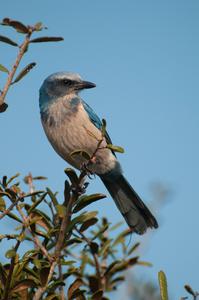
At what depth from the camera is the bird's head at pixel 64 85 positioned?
6312 millimetres

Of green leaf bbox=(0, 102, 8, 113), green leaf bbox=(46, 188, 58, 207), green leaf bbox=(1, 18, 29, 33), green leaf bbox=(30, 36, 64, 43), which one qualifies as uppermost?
green leaf bbox=(1, 18, 29, 33)

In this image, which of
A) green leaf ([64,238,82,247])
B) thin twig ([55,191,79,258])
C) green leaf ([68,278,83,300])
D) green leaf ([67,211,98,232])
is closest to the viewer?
green leaf ([68,278,83,300])

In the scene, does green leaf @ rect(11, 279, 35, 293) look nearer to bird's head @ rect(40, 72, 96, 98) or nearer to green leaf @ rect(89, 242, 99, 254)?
green leaf @ rect(89, 242, 99, 254)

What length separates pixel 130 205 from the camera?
20.4 ft

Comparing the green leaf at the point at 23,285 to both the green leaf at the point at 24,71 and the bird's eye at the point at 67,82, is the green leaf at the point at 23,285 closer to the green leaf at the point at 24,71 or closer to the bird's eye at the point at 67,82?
the green leaf at the point at 24,71

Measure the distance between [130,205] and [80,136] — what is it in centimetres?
128

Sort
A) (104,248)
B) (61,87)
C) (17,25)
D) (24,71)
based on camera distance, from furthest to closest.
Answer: (61,87), (104,248), (24,71), (17,25)

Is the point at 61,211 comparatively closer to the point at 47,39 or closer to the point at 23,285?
the point at 23,285

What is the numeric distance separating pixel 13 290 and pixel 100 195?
2.87 feet

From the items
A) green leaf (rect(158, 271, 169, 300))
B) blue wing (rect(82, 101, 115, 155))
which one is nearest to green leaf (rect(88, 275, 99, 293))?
green leaf (rect(158, 271, 169, 300))

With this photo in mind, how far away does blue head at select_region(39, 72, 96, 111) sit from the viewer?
625 centimetres

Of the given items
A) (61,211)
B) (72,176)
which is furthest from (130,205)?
(61,211)

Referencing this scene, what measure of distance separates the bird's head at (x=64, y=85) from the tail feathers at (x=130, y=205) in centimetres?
130

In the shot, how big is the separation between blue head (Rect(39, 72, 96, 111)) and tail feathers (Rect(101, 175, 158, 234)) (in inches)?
50.9
